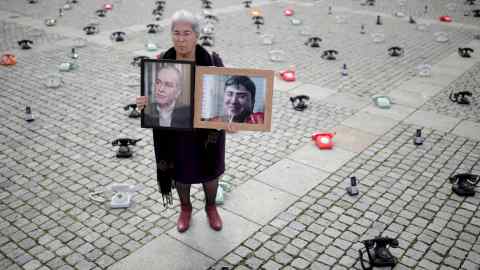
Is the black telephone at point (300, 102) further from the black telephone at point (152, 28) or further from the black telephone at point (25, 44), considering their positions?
the black telephone at point (25, 44)

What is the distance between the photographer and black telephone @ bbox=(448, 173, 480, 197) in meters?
5.96

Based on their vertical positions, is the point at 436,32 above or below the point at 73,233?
above

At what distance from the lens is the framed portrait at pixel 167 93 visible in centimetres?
400

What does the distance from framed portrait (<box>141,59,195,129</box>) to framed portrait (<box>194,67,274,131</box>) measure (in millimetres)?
87

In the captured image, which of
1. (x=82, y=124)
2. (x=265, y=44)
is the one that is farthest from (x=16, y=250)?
(x=265, y=44)

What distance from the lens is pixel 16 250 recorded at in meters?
4.86

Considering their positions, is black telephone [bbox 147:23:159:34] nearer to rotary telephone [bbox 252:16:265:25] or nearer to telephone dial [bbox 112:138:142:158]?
rotary telephone [bbox 252:16:265:25]

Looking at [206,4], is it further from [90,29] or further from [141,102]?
[141,102]

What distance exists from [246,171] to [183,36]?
295 centimetres

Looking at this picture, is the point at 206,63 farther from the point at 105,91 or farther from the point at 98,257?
the point at 105,91

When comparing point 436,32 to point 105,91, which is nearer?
point 105,91

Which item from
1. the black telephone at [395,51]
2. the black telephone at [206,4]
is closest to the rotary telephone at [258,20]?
the black telephone at [206,4]

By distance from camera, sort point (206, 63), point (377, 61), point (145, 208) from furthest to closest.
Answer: point (377, 61)
point (145, 208)
point (206, 63)

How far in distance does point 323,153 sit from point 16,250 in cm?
443
